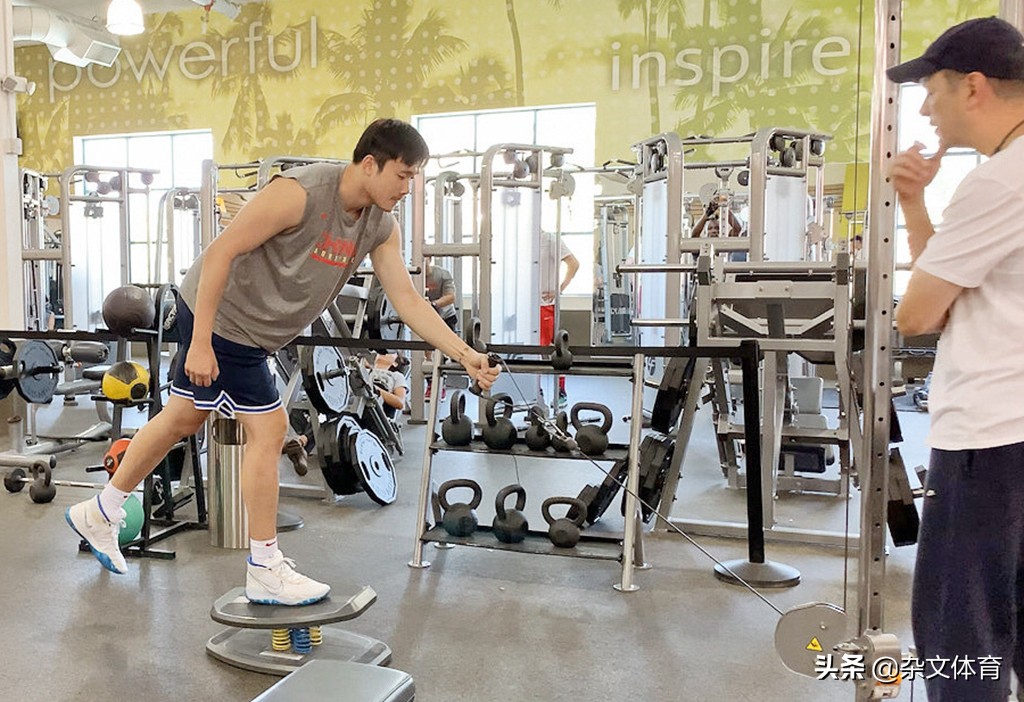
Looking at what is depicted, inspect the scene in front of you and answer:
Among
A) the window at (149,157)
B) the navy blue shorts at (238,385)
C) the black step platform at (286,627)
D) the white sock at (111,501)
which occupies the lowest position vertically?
the black step platform at (286,627)

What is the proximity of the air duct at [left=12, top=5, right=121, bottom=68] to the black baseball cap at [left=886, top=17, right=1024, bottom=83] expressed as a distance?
35.0ft

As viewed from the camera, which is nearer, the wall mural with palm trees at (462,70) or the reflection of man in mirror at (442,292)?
the reflection of man in mirror at (442,292)

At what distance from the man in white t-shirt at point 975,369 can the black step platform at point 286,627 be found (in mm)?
1453

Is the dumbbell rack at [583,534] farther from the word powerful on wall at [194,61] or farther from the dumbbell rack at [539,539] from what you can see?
the word powerful on wall at [194,61]

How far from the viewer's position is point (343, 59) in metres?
11.2

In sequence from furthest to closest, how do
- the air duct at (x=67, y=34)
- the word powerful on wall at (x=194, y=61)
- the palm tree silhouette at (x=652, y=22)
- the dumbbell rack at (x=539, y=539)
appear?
1. the word powerful on wall at (x=194, y=61)
2. the palm tree silhouette at (x=652, y=22)
3. the air duct at (x=67, y=34)
4. the dumbbell rack at (x=539, y=539)

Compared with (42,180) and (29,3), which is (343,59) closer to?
(29,3)

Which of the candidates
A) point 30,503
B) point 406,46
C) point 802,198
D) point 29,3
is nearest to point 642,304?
point 802,198

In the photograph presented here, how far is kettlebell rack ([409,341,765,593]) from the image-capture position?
10.0 ft

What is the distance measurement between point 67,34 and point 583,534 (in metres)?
9.78

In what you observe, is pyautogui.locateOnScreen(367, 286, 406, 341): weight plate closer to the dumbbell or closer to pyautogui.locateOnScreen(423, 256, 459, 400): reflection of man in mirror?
pyautogui.locateOnScreen(423, 256, 459, 400): reflection of man in mirror

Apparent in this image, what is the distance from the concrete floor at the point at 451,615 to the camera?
2.32 metres

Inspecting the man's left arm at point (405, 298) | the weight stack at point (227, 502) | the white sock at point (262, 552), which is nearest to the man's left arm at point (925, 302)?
the man's left arm at point (405, 298)

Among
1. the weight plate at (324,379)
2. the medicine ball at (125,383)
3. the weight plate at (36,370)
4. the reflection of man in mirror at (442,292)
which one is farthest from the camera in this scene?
the reflection of man in mirror at (442,292)
